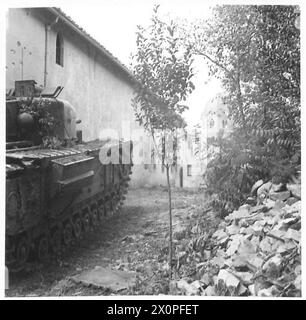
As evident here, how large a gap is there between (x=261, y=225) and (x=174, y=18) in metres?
2.32

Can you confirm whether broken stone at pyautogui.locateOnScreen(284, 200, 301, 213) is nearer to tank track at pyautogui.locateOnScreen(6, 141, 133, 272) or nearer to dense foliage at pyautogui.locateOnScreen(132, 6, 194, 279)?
dense foliage at pyautogui.locateOnScreen(132, 6, 194, 279)

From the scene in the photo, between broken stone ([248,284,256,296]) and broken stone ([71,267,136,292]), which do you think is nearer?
broken stone ([248,284,256,296])

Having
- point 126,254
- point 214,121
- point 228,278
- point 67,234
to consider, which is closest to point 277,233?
point 228,278

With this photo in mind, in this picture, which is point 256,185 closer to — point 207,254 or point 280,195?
point 280,195

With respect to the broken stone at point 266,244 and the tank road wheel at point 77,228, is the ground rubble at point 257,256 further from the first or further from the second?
the tank road wheel at point 77,228

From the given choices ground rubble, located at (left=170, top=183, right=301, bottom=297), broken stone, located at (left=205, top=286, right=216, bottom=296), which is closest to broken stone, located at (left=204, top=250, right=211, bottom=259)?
ground rubble, located at (left=170, top=183, right=301, bottom=297)

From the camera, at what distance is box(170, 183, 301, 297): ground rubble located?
13.0 ft

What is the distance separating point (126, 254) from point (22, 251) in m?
1.21

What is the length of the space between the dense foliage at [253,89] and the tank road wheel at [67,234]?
2.06 meters

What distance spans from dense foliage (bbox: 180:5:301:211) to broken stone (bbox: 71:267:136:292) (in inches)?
57.9

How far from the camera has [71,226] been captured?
6.19 metres

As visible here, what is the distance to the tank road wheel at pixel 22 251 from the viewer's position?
494 cm
